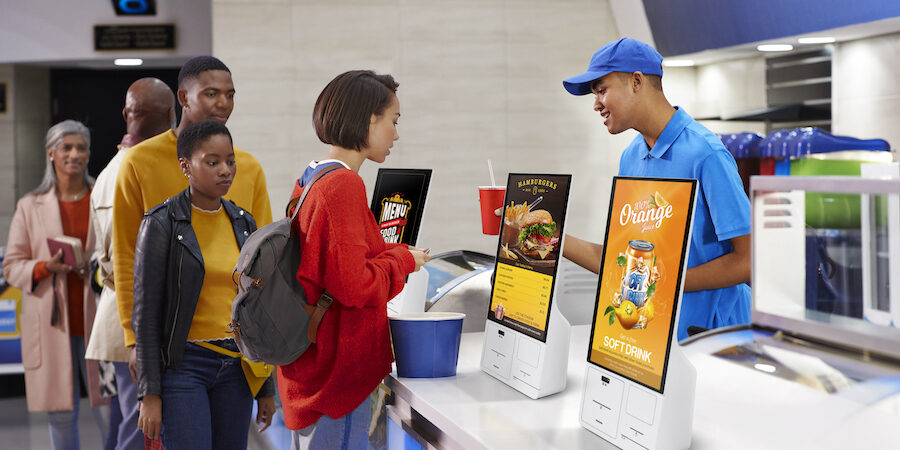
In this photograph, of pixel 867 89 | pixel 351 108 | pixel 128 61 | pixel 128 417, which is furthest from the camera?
pixel 128 61

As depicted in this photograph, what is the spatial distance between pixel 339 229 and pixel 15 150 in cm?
669

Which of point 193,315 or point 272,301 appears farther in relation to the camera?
point 193,315

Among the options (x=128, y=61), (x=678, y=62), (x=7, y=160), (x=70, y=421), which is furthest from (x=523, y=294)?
(x=7, y=160)

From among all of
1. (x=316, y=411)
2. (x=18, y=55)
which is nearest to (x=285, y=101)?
(x=18, y=55)

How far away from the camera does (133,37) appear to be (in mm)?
7000

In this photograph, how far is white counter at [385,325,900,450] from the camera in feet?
4.52

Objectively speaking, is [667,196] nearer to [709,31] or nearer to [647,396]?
[647,396]

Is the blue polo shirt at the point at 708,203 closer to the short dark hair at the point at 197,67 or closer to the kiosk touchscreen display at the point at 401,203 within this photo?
the kiosk touchscreen display at the point at 401,203

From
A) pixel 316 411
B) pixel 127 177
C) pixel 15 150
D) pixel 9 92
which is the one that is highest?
pixel 9 92

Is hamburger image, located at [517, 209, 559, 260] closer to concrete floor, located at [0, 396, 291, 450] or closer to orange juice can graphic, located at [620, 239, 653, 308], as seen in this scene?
orange juice can graphic, located at [620, 239, 653, 308]

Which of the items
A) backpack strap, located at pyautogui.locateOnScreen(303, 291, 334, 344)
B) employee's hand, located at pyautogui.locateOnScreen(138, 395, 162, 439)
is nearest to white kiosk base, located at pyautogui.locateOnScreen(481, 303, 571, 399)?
backpack strap, located at pyautogui.locateOnScreen(303, 291, 334, 344)

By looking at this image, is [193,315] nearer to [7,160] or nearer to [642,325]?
[642,325]

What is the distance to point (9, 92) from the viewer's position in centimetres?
730

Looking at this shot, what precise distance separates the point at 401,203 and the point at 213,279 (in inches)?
23.1
